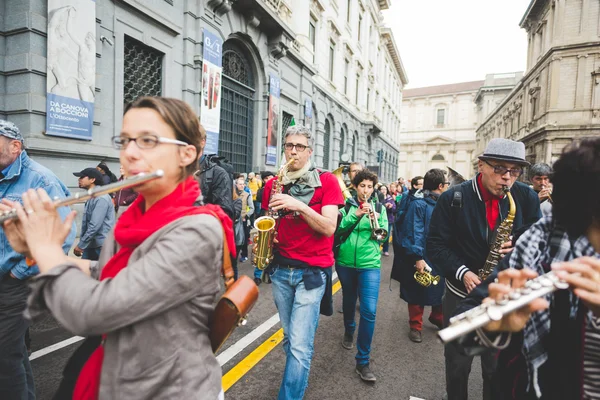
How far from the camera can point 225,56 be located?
1165 centimetres

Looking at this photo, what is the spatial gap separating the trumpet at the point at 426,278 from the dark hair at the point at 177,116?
3.85 meters

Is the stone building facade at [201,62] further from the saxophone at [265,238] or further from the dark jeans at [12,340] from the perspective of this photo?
the saxophone at [265,238]

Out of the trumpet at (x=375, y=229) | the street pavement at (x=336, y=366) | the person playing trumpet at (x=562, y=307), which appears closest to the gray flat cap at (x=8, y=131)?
the street pavement at (x=336, y=366)

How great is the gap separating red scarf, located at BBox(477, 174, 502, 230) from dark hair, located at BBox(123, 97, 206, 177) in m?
2.33

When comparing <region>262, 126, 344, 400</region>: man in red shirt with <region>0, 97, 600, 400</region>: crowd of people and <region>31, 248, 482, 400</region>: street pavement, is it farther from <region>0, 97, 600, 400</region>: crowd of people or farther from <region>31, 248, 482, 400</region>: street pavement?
<region>0, 97, 600, 400</region>: crowd of people

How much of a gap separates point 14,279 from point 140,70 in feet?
24.0

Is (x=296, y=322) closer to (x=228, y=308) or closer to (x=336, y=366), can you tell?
(x=336, y=366)

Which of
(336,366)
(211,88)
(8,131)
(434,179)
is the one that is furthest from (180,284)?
(211,88)

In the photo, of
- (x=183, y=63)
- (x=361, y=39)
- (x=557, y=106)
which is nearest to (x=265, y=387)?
(x=183, y=63)

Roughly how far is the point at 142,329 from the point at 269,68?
44.0 ft

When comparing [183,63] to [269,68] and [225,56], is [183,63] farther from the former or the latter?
[269,68]

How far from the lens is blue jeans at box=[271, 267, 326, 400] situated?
2492mm

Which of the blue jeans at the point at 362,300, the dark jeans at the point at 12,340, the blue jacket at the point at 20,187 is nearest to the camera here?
the dark jeans at the point at 12,340

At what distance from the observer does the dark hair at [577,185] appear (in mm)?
1118
